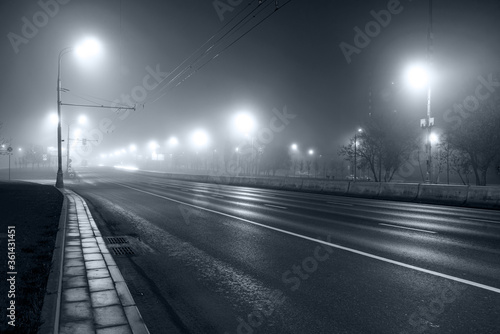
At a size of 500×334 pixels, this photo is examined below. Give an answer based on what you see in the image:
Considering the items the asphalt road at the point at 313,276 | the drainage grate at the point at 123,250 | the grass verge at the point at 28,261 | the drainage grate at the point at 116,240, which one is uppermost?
the grass verge at the point at 28,261

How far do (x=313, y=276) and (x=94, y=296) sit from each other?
10.6 feet

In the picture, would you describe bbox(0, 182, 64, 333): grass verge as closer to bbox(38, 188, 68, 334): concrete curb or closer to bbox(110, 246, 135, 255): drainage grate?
bbox(38, 188, 68, 334): concrete curb

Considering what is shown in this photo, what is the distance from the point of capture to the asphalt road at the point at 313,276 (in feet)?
12.3

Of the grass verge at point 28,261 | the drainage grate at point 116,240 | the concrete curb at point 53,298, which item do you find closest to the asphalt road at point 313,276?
the drainage grate at point 116,240

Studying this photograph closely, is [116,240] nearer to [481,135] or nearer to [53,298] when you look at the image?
[53,298]

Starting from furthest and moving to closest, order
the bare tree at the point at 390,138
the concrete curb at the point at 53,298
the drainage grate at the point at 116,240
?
1. the bare tree at the point at 390,138
2. the drainage grate at the point at 116,240
3. the concrete curb at the point at 53,298

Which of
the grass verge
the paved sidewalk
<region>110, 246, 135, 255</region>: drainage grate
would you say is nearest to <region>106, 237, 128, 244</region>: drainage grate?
<region>110, 246, 135, 255</region>: drainage grate

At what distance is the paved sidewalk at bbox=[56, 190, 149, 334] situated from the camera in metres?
3.50

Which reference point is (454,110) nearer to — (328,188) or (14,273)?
(328,188)

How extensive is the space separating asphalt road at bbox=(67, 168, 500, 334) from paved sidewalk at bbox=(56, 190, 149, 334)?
0.21 metres

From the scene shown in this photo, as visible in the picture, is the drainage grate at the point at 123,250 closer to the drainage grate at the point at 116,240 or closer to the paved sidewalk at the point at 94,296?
the paved sidewalk at the point at 94,296

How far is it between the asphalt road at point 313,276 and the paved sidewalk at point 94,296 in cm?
21

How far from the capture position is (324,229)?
30.0ft

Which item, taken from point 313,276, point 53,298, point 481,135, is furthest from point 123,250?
→ point 481,135
